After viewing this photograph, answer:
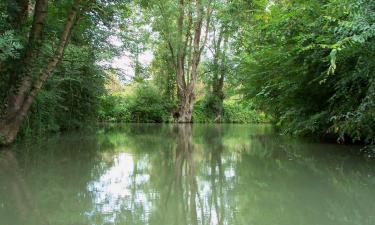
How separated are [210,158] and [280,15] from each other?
3378 millimetres

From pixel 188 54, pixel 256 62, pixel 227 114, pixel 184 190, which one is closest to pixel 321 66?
pixel 256 62

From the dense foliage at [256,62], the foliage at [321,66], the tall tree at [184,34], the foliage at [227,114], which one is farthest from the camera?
the foliage at [227,114]

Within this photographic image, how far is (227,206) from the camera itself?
3.58m

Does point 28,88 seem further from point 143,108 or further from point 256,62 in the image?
point 143,108

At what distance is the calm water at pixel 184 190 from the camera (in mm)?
3195

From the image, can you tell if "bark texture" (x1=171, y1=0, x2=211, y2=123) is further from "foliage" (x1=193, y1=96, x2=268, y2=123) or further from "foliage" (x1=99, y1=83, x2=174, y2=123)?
"foliage" (x1=193, y1=96, x2=268, y2=123)

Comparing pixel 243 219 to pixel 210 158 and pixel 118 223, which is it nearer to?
pixel 118 223

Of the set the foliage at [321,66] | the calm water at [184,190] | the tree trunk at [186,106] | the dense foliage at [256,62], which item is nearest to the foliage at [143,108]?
the tree trunk at [186,106]

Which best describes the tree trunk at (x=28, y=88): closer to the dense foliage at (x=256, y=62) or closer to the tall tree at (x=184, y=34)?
the dense foliage at (x=256, y=62)

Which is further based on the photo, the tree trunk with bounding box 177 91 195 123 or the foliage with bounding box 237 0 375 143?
the tree trunk with bounding box 177 91 195 123

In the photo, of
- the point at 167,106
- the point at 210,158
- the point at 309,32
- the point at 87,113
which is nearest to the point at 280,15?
the point at 309,32

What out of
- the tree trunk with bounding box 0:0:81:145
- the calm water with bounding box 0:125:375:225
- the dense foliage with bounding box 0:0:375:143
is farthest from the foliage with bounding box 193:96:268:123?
the calm water with bounding box 0:125:375:225

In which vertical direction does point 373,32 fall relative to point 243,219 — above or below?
above

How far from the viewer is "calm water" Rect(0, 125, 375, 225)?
3195 millimetres
